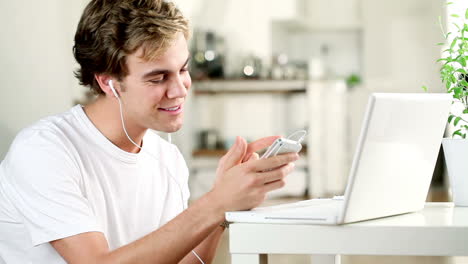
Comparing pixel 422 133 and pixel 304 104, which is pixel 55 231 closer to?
pixel 422 133

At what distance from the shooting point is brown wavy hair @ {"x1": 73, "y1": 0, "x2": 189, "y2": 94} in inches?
53.1

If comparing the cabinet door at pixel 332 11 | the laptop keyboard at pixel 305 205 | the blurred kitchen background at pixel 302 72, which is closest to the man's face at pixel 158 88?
the laptop keyboard at pixel 305 205

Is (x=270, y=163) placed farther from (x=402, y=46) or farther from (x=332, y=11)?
(x=402, y=46)

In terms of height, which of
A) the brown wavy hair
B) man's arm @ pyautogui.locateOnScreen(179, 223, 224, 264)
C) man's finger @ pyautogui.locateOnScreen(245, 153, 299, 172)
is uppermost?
the brown wavy hair

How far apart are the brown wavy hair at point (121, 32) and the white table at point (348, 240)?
53 cm

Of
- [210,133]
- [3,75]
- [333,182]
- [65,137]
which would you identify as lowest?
[333,182]

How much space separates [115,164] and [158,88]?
8.2 inches

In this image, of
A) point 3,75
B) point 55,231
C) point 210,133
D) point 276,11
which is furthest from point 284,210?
point 276,11

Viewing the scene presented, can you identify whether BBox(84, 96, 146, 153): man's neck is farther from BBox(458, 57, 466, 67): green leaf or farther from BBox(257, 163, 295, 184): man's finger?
BBox(458, 57, 466, 67): green leaf

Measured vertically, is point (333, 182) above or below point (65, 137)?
below

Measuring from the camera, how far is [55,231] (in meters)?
1.18

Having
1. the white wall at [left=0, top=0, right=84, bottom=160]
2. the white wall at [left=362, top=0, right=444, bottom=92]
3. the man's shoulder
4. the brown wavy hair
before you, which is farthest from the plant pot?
the white wall at [left=362, top=0, right=444, bottom=92]

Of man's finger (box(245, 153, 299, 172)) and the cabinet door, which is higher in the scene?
the cabinet door

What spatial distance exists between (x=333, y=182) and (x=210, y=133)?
124cm
